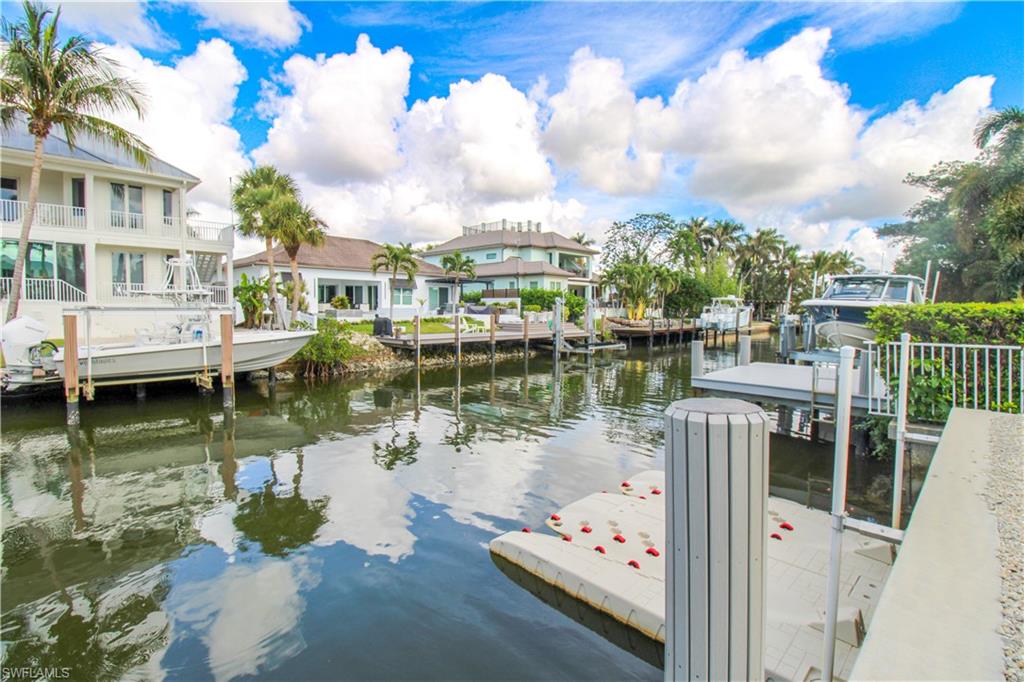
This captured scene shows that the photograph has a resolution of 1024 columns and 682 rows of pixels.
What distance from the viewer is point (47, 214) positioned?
20.3 meters

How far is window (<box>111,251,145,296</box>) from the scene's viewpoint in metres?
22.2

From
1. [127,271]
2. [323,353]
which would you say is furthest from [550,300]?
[127,271]

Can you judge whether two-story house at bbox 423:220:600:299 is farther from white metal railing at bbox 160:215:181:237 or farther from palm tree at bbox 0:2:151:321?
palm tree at bbox 0:2:151:321

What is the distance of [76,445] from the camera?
11.1 meters

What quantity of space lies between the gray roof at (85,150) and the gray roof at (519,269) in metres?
23.3

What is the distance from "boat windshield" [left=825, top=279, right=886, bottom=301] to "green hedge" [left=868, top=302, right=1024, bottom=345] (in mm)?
9265

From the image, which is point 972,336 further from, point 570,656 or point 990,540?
point 570,656

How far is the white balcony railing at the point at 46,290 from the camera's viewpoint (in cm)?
1931

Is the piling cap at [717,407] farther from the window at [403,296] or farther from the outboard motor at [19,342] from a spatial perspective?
the window at [403,296]

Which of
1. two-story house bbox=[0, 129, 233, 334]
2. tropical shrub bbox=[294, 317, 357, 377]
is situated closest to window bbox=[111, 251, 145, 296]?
two-story house bbox=[0, 129, 233, 334]

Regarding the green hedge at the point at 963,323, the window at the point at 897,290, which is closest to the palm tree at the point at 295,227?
the green hedge at the point at 963,323

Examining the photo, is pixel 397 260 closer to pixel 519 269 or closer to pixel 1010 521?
pixel 519 269

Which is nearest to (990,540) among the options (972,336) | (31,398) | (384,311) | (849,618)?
(849,618)

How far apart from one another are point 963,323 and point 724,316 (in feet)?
114
